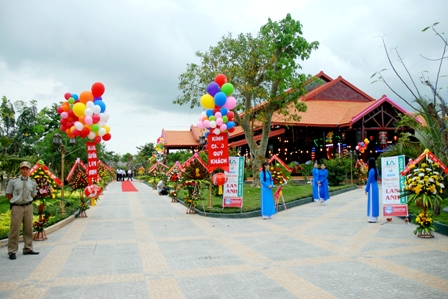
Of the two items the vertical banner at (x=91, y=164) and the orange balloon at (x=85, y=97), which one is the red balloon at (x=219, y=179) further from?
the orange balloon at (x=85, y=97)

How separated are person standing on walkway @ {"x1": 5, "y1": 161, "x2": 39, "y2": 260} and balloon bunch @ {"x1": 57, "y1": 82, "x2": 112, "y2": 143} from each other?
4184mm

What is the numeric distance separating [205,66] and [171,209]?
7.86 metres

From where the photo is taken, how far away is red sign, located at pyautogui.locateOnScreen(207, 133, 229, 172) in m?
12.1

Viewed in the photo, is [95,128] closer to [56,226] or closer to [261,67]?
[56,226]

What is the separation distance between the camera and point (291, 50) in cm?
2008

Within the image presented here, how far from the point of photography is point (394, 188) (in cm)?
1038

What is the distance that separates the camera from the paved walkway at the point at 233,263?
16.4 feet

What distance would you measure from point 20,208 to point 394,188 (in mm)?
8847

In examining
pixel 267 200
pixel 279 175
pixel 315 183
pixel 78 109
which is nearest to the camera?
pixel 78 109

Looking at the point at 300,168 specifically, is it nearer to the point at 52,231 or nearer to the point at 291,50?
the point at 291,50

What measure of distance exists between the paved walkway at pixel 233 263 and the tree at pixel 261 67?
986 cm

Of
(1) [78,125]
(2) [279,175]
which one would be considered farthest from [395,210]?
(1) [78,125]

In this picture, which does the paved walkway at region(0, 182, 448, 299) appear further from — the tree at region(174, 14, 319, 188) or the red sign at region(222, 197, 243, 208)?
the tree at region(174, 14, 319, 188)

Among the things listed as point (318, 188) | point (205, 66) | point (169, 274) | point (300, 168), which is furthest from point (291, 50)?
point (169, 274)
